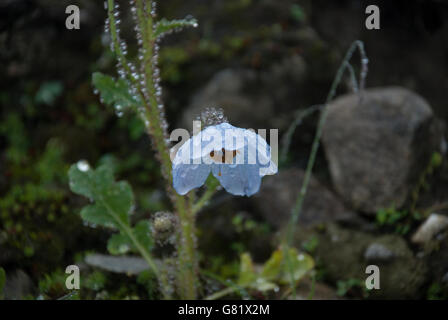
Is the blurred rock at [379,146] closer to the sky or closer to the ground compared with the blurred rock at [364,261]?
closer to the sky

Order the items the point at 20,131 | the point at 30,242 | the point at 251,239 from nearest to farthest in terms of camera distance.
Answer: the point at 30,242
the point at 251,239
the point at 20,131

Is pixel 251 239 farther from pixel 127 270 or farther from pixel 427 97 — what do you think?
pixel 427 97

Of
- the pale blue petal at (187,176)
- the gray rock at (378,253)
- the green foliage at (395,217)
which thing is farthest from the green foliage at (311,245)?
the pale blue petal at (187,176)

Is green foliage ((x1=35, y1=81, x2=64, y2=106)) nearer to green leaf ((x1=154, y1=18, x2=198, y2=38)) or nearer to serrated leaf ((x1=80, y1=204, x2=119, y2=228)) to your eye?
serrated leaf ((x1=80, y1=204, x2=119, y2=228))

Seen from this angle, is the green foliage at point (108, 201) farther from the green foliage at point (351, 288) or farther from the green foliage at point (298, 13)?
the green foliage at point (298, 13)

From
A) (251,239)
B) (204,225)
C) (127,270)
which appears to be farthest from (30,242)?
(251,239)

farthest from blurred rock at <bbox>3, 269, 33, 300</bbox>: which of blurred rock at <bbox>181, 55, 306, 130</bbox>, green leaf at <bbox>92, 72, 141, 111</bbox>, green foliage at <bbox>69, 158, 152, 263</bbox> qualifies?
blurred rock at <bbox>181, 55, 306, 130</bbox>

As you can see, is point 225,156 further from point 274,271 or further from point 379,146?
point 379,146
